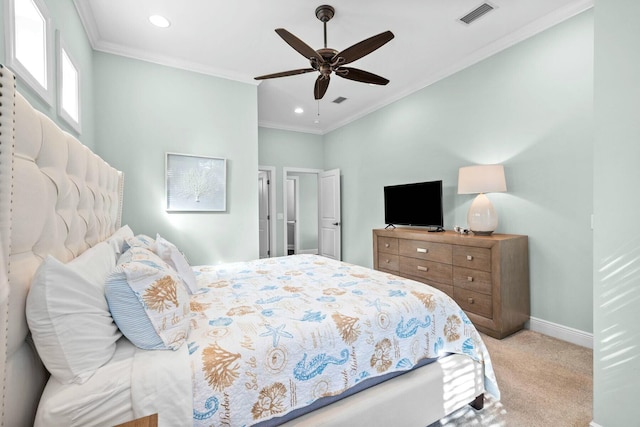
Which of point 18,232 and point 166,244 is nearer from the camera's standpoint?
point 18,232

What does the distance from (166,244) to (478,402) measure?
221 cm

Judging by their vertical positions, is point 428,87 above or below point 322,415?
above

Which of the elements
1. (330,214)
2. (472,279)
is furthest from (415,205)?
(330,214)

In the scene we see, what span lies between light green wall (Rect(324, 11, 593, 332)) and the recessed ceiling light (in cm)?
311

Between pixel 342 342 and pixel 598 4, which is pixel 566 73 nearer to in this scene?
pixel 598 4

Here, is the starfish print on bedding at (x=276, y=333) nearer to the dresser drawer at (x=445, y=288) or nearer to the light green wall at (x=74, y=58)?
the light green wall at (x=74, y=58)

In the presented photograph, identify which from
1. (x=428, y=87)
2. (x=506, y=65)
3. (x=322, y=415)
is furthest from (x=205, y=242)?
(x=506, y=65)

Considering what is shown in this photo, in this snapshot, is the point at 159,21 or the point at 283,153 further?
the point at 283,153

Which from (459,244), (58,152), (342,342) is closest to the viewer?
(58,152)

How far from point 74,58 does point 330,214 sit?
4423 millimetres

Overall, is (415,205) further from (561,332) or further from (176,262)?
(176,262)

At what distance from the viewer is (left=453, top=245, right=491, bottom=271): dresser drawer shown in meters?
2.68

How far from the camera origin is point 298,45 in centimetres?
215

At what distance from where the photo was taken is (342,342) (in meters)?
1.32
